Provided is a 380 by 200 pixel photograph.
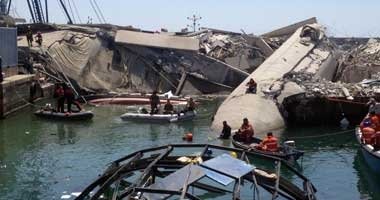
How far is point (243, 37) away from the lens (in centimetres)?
6350

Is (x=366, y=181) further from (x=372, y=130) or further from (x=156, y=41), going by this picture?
(x=156, y=41)

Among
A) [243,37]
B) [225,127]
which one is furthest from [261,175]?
[243,37]

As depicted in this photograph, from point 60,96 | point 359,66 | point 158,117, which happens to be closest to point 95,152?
point 158,117

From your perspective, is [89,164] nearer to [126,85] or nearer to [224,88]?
[126,85]

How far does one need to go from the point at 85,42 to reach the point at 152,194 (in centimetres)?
4046

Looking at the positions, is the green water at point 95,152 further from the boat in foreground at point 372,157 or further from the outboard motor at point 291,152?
the outboard motor at point 291,152

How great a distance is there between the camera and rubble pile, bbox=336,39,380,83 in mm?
48125

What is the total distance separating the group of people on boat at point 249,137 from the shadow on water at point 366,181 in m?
3.63

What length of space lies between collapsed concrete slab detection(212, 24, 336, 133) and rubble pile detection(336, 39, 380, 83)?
1.35 metres

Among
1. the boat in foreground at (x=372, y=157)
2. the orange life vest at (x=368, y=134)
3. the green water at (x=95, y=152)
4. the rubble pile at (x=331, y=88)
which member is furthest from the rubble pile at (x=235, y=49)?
the boat in foreground at (x=372, y=157)

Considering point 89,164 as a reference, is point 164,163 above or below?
above

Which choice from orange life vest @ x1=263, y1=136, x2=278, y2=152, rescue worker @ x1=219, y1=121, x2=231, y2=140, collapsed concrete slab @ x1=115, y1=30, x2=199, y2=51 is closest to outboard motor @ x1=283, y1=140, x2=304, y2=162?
orange life vest @ x1=263, y1=136, x2=278, y2=152

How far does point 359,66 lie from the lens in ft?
161

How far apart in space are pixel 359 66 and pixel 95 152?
28.3 m
